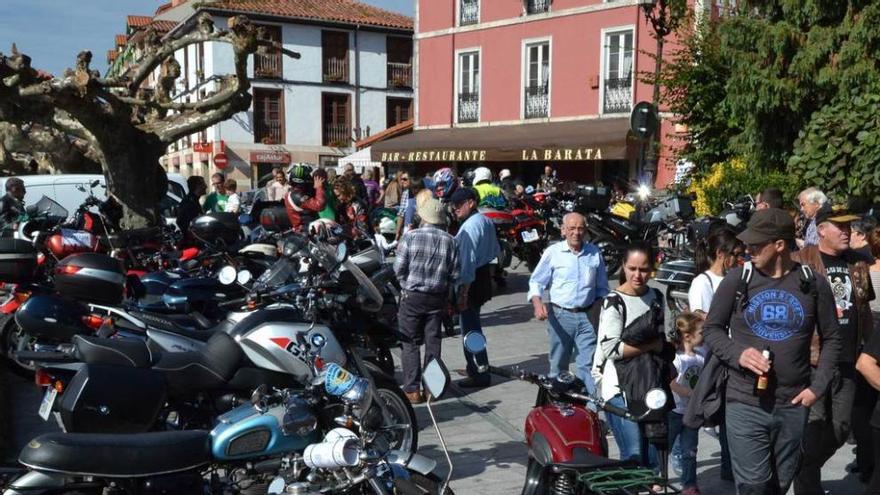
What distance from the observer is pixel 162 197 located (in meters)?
14.3

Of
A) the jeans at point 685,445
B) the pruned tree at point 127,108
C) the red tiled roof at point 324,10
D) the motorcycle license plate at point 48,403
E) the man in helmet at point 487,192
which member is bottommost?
the jeans at point 685,445

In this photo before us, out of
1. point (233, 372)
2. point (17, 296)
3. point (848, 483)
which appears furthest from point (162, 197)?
point (848, 483)

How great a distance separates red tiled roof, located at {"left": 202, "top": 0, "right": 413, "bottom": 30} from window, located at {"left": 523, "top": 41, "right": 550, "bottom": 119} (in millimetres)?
14091

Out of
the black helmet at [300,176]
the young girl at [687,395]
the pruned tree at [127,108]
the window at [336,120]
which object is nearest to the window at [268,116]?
the window at [336,120]

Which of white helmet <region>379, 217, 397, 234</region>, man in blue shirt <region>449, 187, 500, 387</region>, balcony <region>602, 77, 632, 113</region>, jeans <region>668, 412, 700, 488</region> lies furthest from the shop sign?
jeans <region>668, 412, 700, 488</region>

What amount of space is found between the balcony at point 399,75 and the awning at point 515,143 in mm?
9740

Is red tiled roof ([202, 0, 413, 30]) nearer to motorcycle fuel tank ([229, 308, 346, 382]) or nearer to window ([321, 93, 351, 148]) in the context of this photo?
window ([321, 93, 351, 148])

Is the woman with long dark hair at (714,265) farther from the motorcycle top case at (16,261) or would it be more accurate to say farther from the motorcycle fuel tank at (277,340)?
the motorcycle top case at (16,261)

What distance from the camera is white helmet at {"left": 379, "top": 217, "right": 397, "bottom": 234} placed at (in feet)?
41.7

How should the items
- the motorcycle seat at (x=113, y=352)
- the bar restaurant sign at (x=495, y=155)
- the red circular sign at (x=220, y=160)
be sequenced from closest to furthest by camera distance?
the motorcycle seat at (x=113, y=352)
the bar restaurant sign at (x=495, y=155)
the red circular sign at (x=220, y=160)

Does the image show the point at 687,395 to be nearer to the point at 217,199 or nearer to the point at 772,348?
the point at 772,348

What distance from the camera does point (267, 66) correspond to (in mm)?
38688

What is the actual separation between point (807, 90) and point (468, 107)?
62.6 ft

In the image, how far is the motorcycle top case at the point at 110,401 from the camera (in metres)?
4.02
